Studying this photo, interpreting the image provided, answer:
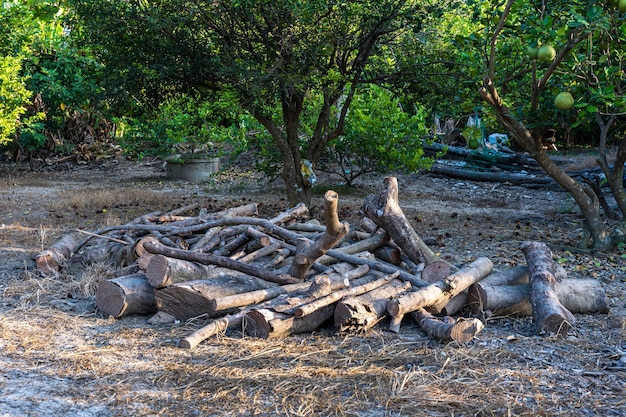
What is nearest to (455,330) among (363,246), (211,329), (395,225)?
(211,329)

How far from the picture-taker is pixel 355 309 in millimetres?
4891

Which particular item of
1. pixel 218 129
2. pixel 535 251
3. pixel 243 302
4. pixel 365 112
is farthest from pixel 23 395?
pixel 365 112

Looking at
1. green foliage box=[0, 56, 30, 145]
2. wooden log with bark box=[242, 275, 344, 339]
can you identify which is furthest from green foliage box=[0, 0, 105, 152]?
wooden log with bark box=[242, 275, 344, 339]

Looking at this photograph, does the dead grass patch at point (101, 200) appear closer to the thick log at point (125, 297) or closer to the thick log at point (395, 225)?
the thick log at point (125, 297)

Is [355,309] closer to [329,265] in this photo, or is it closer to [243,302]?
[243,302]

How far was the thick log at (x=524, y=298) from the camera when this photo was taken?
5.38 m

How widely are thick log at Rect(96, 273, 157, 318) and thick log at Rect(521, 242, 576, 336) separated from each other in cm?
296

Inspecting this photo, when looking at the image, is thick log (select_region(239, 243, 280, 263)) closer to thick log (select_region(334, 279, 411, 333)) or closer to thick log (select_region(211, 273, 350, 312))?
thick log (select_region(211, 273, 350, 312))

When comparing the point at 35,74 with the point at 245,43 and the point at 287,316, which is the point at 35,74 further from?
the point at 287,316

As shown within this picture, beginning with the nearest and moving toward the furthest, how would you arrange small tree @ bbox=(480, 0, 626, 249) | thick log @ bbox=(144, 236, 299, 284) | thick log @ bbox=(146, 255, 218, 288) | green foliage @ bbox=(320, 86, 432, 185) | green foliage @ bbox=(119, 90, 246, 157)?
thick log @ bbox=(146, 255, 218, 288)
thick log @ bbox=(144, 236, 299, 284)
small tree @ bbox=(480, 0, 626, 249)
green foliage @ bbox=(119, 90, 246, 157)
green foliage @ bbox=(320, 86, 432, 185)

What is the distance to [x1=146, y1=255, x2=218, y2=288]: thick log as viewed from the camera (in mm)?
5305

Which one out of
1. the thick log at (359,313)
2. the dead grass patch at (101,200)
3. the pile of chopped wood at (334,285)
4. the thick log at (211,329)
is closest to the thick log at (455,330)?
the pile of chopped wood at (334,285)

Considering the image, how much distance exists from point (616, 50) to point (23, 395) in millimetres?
6303

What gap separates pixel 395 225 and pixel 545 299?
165cm
